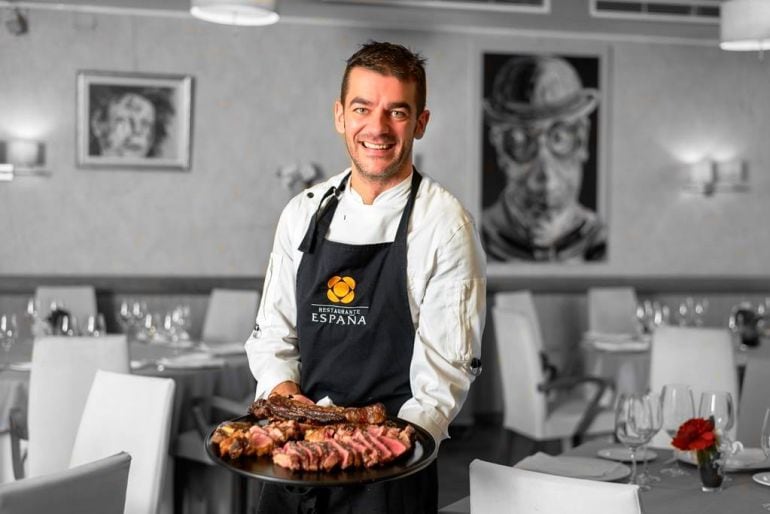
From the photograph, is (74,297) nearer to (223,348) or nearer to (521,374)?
(223,348)

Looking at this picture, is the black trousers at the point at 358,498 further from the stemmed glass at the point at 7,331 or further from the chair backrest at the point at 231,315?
the chair backrest at the point at 231,315

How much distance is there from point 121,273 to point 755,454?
4797mm

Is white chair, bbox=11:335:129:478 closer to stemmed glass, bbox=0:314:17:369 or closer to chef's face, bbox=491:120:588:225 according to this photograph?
stemmed glass, bbox=0:314:17:369

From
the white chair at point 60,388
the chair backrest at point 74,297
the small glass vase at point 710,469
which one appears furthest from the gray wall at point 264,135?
the small glass vase at point 710,469

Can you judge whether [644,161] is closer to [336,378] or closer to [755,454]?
[755,454]

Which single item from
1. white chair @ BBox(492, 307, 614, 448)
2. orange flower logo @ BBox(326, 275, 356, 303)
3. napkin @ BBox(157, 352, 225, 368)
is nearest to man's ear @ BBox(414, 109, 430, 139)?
orange flower logo @ BBox(326, 275, 356, 303)

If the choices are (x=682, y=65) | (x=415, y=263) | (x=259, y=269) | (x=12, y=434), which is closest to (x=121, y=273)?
(x=259, y=269)

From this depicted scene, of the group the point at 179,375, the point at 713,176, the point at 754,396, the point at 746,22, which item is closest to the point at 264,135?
the point at 179,375

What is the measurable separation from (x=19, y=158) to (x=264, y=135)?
63.1 inches

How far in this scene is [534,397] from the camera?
4.86 m

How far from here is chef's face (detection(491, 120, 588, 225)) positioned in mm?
7059

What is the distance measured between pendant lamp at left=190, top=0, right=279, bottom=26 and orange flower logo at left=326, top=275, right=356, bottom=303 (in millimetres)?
2867

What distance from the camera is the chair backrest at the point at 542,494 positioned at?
170cm

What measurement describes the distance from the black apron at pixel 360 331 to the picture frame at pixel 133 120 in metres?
4.71
